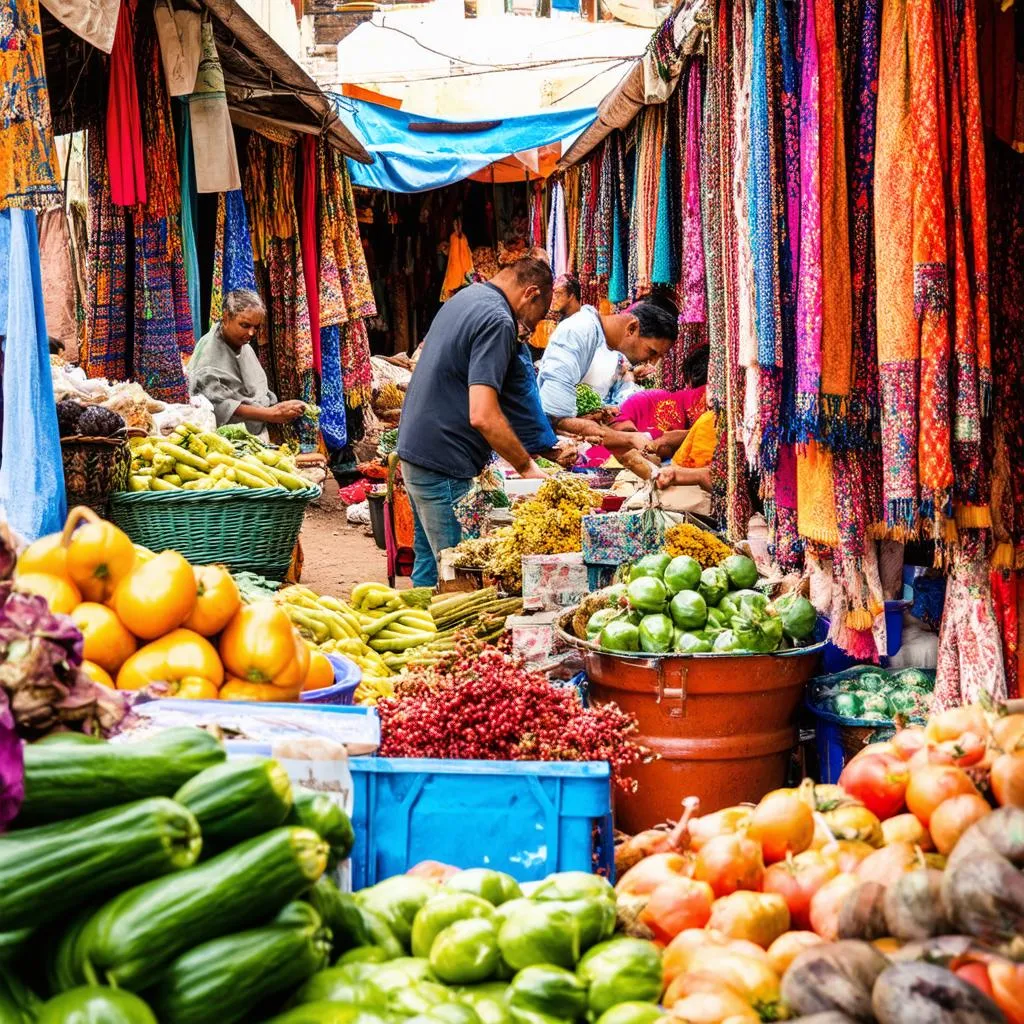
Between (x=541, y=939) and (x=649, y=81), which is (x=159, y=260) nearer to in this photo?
(x=649, y=81)

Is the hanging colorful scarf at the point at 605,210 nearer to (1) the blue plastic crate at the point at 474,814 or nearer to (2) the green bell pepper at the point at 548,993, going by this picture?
(1) the blue plastic crate at the point at 474,814

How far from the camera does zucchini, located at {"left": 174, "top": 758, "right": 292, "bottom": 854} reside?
56.1 inches

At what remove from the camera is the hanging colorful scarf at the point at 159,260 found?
251 inches

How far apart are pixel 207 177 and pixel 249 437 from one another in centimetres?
157

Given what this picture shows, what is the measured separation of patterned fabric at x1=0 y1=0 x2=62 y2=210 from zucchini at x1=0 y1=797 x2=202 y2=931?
327 centimetres

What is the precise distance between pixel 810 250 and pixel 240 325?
4874 millimetres

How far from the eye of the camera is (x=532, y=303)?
561 centimetres

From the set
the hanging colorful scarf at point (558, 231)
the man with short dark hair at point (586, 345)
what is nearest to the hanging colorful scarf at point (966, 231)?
the man with short dark hair at point (586, 345)

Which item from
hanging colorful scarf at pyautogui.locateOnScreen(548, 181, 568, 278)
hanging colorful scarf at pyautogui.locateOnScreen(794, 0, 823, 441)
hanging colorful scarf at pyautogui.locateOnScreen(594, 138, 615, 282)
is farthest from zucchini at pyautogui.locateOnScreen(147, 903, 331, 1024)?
hanging colorful scarf at pyautogui.locateOnScreen(548, 181, 568, 278)

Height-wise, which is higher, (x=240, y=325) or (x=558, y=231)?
(x=558, y=231)

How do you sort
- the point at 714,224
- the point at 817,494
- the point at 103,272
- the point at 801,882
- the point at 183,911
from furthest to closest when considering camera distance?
the point at 103,272, the point at 714,224, the point at 817,494, the point at 801,882, the point at 183,911

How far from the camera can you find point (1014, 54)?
3262 mm

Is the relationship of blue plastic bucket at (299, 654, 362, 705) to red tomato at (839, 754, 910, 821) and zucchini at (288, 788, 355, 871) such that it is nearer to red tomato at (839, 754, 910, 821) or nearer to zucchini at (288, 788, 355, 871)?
zucchini at (288, 788, 355, 871)

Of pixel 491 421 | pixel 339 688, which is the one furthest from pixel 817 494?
pixel 491 421
